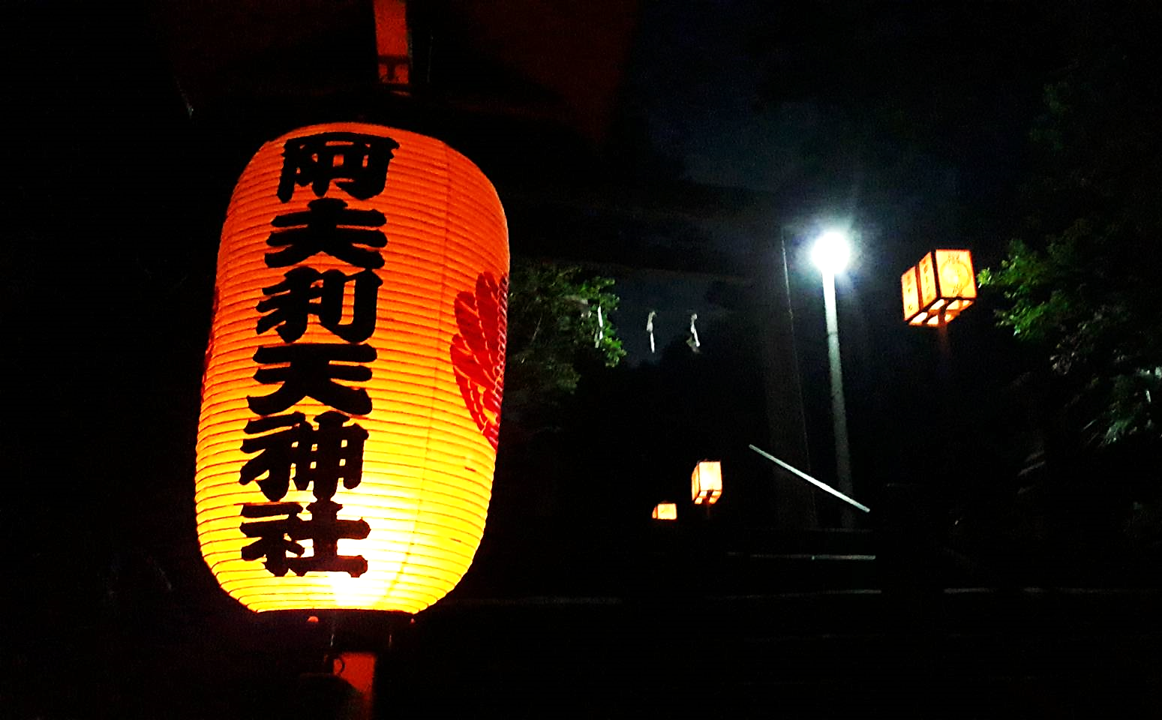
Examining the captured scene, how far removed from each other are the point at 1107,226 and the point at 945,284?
2.50 metres

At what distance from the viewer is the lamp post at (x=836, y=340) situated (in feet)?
34.3

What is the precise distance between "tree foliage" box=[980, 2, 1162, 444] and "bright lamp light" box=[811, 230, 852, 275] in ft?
6.22

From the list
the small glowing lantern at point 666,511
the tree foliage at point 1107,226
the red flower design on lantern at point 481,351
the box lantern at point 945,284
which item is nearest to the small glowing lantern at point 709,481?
the small glowing lantern at point 666,511

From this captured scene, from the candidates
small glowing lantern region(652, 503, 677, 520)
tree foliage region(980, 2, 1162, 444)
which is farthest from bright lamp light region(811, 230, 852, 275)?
small glowing lantern region(652, 503, 677, 520)

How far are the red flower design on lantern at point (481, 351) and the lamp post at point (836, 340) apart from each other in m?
7.62

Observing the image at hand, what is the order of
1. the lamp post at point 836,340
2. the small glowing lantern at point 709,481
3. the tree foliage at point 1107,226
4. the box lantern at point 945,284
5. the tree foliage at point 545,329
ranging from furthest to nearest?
the small glowing lantern at point 709,481 < the tree foliage at point 545,329 < the lamp post at point 836,340 < the box lantern at point 945,284 < the tree foliage at point 1107,226

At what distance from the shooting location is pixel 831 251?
1136cm

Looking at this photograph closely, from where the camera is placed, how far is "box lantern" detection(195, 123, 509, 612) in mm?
3121

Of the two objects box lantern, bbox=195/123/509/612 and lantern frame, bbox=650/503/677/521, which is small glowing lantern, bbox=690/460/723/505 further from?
box lantern, bbox=195/123/509/612

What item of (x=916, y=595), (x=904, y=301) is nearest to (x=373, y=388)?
(x=916, y=595)

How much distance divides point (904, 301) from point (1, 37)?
9410mm

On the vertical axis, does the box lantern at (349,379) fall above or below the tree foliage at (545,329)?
below

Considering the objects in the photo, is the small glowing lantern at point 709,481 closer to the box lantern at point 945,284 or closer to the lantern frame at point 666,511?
the lantern frame at point 666,511

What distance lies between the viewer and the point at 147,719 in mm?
4797
